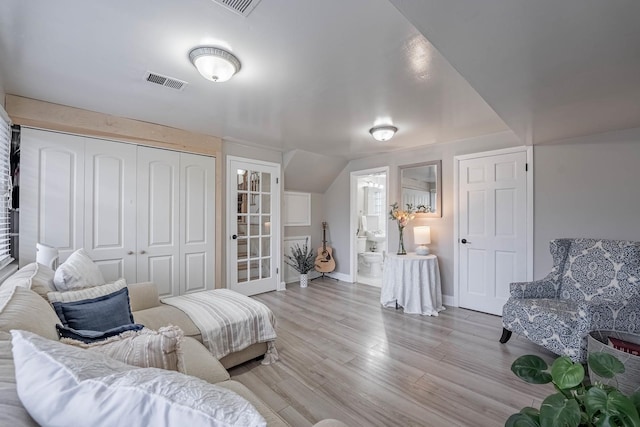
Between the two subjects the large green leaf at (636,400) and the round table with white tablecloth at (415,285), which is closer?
the large green leaf at (636,400)

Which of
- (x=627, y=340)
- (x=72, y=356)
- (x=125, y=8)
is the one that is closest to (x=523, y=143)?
(x=627, y=340)

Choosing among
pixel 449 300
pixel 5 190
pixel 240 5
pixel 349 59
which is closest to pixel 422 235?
pixel 449 300

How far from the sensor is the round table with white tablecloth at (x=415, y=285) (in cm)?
347

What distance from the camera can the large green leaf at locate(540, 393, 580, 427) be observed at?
693 mm

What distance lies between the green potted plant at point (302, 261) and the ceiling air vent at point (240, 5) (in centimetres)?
392

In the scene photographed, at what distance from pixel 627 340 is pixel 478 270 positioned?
1929 millimetres

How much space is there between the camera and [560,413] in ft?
2.34

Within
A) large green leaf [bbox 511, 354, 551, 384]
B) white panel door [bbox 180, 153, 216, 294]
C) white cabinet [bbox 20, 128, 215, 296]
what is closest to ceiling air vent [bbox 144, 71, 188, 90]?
white cabinet [bbox 20, 128, 215, 296]

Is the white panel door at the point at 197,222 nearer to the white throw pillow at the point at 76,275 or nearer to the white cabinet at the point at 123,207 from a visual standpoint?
the white cabinet at the point at 123,207

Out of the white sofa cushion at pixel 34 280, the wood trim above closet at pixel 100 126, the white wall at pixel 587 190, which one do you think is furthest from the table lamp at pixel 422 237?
the white sofa cushion at pixel 34 280

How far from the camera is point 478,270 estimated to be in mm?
3570

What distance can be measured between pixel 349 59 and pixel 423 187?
275 centimetres

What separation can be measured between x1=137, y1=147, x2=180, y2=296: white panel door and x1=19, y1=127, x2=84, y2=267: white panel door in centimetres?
53

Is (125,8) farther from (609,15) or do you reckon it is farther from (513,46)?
(609,15)
